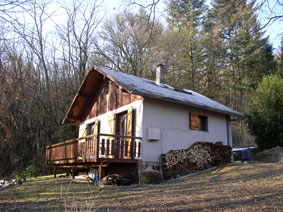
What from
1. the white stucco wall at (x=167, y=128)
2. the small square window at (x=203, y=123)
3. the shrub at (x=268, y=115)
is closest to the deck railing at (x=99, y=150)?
the white stucco wall at (x=167, y=128)

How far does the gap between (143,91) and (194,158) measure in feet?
12.5

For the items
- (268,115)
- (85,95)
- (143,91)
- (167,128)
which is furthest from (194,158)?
(85,95)

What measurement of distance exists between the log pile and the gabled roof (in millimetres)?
1767

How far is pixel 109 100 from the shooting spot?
13.0 m

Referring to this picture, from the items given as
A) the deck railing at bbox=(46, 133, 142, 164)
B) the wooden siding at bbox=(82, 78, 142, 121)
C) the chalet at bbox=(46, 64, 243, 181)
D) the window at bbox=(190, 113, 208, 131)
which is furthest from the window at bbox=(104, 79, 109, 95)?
the window at bbox=(190, 113, 208, 131)

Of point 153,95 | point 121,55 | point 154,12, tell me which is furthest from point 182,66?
point 154,12

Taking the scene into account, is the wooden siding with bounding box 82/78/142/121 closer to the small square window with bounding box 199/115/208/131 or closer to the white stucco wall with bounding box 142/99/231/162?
the white stucco wall with bounding box 142/99/231/162

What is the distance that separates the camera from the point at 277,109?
50.1ft

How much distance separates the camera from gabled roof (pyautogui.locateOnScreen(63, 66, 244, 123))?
10.2 meters

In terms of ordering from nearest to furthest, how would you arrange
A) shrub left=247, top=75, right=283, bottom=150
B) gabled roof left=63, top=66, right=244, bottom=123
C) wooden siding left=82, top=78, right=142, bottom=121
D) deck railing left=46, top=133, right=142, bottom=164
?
deck railing left=46, top=133, right=142, bottom=164
gabled roof left=63, top=66, right=244, bottom=123
wooden siding left=82, top=78, right=142, bottom=121
shrub left=247, top=75, right=283, bottom=150

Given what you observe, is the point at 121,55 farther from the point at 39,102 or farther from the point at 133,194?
the point at 133,194

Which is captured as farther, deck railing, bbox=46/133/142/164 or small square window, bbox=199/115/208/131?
small square window, bbox=199/115/208/131

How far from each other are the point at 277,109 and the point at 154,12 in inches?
486

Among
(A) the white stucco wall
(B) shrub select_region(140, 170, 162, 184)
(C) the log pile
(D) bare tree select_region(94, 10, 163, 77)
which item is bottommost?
(B) shrub select_region(140, 170, 162, 184)
